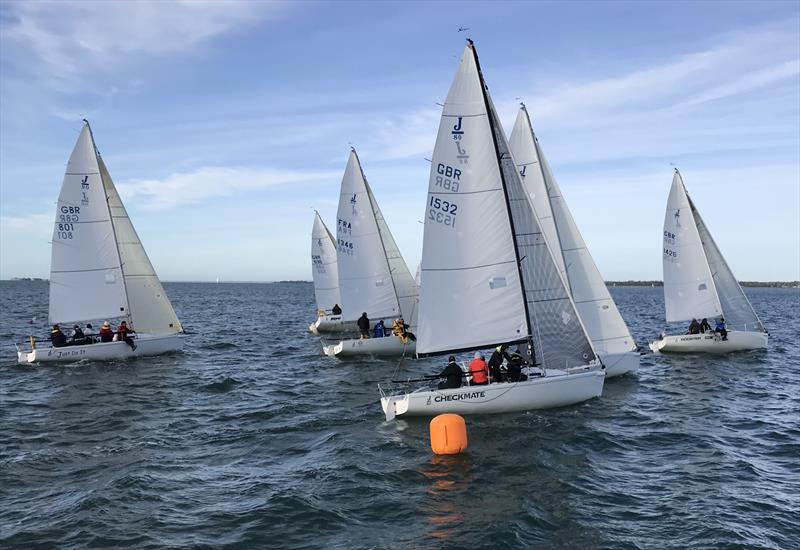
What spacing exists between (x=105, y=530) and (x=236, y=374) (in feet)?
52.8

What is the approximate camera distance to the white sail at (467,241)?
17.5 meters

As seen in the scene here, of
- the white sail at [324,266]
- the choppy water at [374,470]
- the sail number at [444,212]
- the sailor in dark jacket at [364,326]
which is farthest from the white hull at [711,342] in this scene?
the white sail at [324,266]

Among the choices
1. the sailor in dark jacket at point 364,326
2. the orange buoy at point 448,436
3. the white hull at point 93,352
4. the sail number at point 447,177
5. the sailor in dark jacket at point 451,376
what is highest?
the sail number at point 447,177

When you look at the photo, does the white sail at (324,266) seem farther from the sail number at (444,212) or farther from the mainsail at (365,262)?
the sail number at (444,212)

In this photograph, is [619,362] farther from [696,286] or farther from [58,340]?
[58,340]

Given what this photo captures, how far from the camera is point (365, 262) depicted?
3247 centimetres

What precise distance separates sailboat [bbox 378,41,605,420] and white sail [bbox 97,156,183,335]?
1759 centimetres

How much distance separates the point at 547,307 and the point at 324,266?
2958 cm

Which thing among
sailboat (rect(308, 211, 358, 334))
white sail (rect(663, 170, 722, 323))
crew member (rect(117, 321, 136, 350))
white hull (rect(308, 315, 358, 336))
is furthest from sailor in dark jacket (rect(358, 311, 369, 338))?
white sail (rect(663, 170, 722, 323))

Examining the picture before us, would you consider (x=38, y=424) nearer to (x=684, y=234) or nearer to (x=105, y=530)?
(x=105, y=530)

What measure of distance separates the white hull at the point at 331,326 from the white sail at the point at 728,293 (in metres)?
22.1

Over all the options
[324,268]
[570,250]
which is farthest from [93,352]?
[570,250]

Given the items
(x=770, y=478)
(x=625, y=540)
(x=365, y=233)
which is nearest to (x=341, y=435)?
(x=625, y=540)

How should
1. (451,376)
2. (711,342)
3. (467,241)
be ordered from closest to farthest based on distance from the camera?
(451,376) → (467,241) → (711,342)
